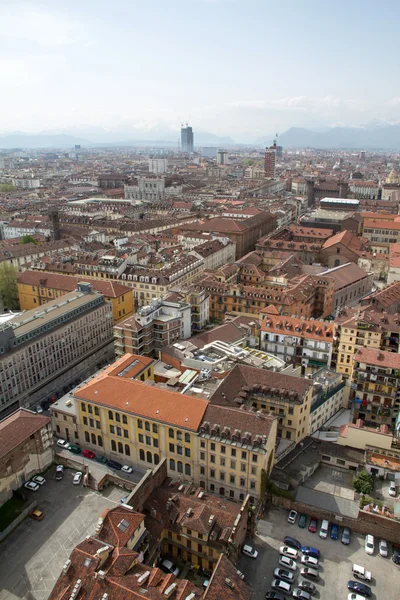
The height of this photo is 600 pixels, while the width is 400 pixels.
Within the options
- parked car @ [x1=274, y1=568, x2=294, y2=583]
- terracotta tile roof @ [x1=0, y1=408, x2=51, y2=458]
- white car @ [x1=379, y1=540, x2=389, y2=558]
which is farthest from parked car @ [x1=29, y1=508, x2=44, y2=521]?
white car @ [x1=379, y1=540, x2=389, y2=558]

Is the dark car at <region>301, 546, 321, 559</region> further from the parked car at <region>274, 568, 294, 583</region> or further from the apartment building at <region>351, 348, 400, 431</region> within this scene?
the apartment building at <region>351, 348, 400, 431</region>

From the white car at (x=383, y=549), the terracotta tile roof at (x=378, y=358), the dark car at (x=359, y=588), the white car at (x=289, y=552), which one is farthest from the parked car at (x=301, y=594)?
the terracotta tile roof at (x=378, y=358)

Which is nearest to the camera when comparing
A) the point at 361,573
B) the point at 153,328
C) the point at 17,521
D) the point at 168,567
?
the point at 361,573

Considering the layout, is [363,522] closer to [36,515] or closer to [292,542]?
[292,542]

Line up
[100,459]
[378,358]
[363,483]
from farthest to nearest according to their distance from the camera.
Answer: [378,358]
[100,459]
[363,483]

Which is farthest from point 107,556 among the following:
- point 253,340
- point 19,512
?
point 253,340

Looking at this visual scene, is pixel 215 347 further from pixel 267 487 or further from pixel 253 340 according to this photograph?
pixel 267 487

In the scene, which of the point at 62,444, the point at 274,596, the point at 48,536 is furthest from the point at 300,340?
the point at 48,536
